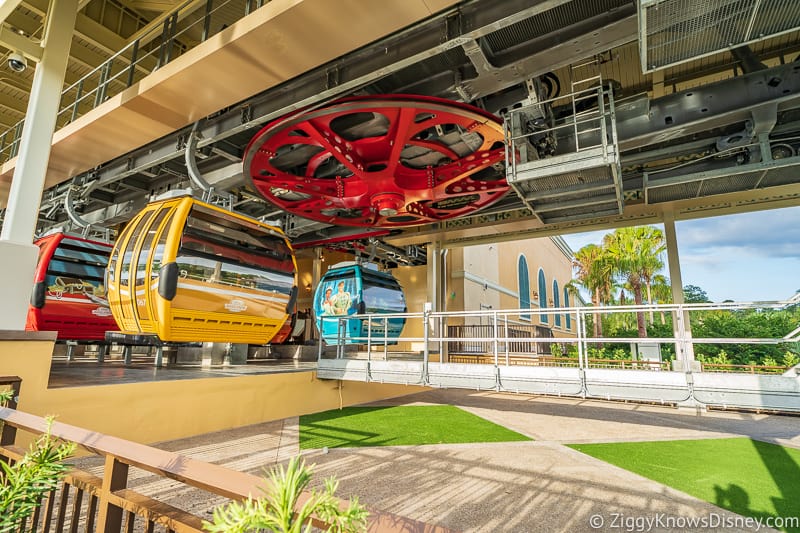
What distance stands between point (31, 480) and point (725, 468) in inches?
247

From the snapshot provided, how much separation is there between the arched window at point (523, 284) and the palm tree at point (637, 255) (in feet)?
16.3

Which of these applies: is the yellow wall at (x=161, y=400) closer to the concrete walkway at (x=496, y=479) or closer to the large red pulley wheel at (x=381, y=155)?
the concrete walkway at (x=496, y=479)

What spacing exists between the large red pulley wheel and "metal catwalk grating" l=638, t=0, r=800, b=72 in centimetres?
220

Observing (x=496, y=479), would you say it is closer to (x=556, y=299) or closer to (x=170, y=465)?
(x=170, y=465)

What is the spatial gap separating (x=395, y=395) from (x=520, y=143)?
23.5 feet

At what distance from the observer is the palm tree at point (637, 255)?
21.7m

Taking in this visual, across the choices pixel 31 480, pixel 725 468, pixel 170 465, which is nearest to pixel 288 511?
pixel 170 465

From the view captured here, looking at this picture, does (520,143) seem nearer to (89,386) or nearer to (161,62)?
(161,62)

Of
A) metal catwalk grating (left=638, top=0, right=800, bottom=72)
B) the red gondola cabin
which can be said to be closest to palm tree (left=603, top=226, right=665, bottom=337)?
metal catwalk grating (left=638, top=0, right=800, bottom=72)

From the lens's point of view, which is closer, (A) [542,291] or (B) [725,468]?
(B) [725,468]

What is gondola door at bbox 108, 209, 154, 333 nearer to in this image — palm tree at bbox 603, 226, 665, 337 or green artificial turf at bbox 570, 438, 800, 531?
green artificial turf at bbox 570, 438, 800, 531

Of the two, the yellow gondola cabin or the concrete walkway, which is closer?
the concrete walkway

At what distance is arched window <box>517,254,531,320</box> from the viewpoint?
23.9 metres

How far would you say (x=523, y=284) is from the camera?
24.5 meters
